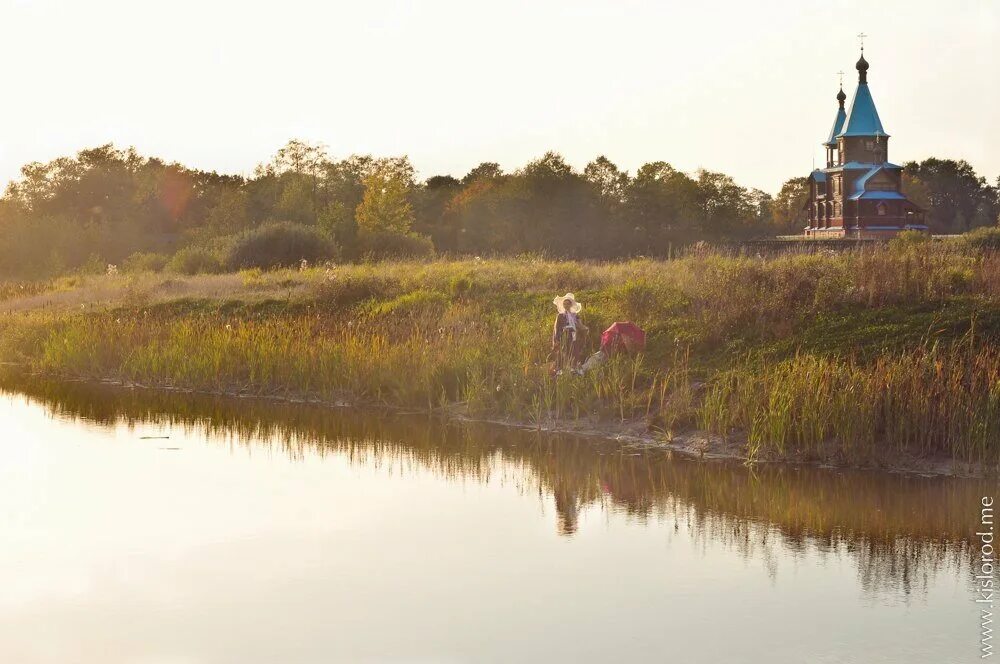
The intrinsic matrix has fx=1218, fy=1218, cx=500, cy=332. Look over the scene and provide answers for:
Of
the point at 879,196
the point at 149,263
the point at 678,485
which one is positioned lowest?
the point at 678,485

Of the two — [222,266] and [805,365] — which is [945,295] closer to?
[805,365]

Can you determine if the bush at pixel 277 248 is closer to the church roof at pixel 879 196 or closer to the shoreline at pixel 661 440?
the shoreline at pixel 661 440

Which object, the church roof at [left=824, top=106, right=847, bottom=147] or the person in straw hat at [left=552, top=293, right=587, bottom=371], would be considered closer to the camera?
the person in straw hat at [left=552, top=293, right=587, bottom=371]

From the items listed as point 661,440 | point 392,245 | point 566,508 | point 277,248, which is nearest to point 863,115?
point 392,245

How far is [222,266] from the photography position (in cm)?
4159

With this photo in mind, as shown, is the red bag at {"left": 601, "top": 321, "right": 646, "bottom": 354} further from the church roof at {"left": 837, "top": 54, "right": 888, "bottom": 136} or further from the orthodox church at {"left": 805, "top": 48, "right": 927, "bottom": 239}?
the church roof at {"left": 837, "top": 54, "right": 888, "bottom": 136}

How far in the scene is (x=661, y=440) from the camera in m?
15.2

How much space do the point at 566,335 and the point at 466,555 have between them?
734cm

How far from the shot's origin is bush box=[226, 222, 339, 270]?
137 feet

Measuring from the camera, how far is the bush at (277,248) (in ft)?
137

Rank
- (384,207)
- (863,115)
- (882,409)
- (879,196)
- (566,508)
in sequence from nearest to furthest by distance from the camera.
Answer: (566,508) → (882,409) → (384,207) → (879,196) → (863,115)

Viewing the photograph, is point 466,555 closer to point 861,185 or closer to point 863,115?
point 861,185

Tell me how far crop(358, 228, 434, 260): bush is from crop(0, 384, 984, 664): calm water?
3211 cm

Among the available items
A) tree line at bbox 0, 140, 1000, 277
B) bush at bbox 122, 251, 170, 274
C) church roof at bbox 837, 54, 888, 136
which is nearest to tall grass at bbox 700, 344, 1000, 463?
bush at bbox 122, 251, 170, 274
